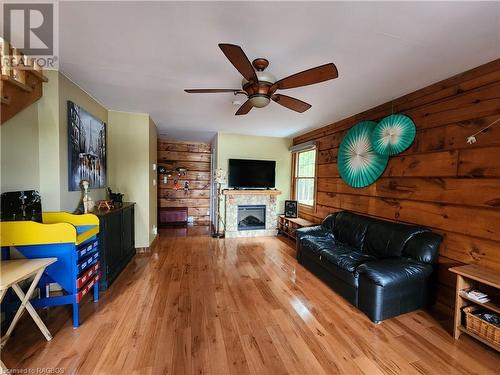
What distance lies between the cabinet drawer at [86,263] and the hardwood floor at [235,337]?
46cm

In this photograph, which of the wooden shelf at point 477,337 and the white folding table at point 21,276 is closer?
the white folding table at point 21,276

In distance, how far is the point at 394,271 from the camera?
197 centimetres

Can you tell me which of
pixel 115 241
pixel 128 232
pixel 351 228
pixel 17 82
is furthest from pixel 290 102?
pixel 128 232

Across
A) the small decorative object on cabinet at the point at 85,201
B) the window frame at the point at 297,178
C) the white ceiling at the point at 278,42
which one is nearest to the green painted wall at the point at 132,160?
the white ceiling at the point at 278,42

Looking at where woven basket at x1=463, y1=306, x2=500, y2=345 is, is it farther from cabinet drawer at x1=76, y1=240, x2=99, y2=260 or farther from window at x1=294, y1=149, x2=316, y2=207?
cabinet drawer at x1=76, y1=240, x2=99, y2=260

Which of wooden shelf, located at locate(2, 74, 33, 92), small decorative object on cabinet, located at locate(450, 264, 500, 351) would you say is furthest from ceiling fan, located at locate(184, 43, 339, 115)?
small decorative object on cabinet, located at locate(450, 264, 500, 351)

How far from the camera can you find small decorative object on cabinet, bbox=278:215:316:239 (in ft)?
13.7

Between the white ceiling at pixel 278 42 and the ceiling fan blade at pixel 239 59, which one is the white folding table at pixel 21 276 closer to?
the white ceiling at pixel 278 42

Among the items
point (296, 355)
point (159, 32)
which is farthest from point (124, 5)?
point (296, 355)

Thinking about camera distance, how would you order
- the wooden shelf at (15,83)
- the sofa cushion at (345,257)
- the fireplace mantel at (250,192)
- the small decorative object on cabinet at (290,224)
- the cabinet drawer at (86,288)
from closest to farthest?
the wooden shelf at (15,83)
the cabinet drawer at (86,288)
the sofa cushion at (345,257)
the small decorative object on cabinet at (290,224)
the fireplace mantel at (250,192)

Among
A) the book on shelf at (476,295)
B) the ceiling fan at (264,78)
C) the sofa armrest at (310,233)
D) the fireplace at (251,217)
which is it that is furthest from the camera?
the fireplace at (251,217)

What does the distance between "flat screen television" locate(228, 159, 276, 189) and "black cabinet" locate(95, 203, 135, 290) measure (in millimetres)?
2130

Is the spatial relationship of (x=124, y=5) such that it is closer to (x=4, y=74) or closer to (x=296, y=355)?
(x=4, y=74)

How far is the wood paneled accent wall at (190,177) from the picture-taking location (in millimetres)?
5951
